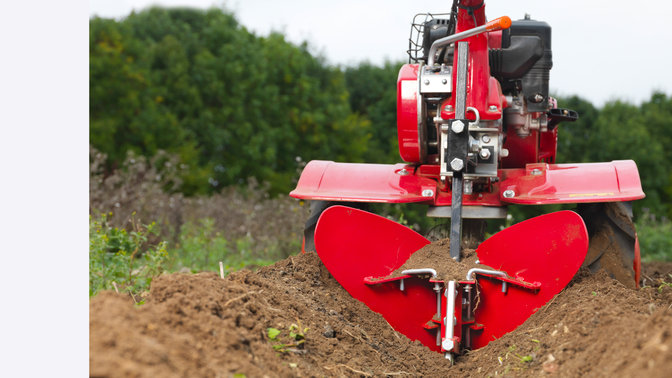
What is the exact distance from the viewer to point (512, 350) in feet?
14.3

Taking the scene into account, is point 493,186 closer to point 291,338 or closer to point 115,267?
point 291,338

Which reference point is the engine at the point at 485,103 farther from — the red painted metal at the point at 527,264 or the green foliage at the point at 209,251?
the green foliage at the point at 209,251

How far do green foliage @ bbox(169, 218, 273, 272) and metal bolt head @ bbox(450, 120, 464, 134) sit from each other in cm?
395

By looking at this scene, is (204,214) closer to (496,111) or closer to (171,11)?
(496,111)

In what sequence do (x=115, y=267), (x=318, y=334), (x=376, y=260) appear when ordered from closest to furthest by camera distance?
1. (x=318, y=334)
2. (x=376, y=260)
3. (x=115, y=267)

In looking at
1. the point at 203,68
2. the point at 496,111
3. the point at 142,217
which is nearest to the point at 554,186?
the point at 496,111

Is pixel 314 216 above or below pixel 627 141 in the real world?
below

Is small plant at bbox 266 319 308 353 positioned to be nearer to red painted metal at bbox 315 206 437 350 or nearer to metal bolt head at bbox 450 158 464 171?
red painted metal at bbox 315 206 437 350

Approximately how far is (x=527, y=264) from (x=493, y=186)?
775 millimetres

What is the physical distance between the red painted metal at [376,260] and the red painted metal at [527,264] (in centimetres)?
40

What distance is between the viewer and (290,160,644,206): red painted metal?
16.9 ft

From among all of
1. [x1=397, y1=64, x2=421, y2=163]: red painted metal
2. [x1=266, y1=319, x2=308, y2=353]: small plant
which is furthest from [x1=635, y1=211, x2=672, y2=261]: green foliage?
[x1=266, y1=319, x2=308, y2=353]: small plant

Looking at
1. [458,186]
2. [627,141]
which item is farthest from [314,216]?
[627,141]

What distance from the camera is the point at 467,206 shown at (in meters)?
5.39
